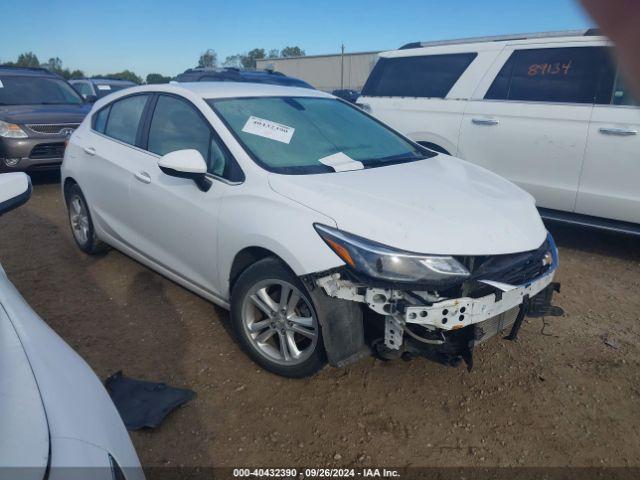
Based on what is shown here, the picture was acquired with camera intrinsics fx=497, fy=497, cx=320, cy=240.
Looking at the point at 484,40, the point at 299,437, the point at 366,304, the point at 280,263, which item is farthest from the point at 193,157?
the point at 484,40

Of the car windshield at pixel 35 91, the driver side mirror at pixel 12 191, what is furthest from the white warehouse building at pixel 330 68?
the driver side mirror at pixel 12 191

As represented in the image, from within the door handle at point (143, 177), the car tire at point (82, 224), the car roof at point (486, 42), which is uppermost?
the car roof at point (486, 42)

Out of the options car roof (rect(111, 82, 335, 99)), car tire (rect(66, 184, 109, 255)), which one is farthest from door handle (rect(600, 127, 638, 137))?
car tire (rect(66, 184, 109, 255))

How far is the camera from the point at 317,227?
245 cm

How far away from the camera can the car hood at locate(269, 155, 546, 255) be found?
7.77 ft

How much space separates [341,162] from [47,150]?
609 cm

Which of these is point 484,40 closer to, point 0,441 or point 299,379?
point 299,379

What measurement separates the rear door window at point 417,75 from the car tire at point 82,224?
343cm

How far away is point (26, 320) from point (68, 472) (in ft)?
2.25

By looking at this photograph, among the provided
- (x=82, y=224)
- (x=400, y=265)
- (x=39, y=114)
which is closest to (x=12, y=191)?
(x=400, y=265)

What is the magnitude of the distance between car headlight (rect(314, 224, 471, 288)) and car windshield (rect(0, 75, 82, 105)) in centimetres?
780

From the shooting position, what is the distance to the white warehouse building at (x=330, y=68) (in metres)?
40.4

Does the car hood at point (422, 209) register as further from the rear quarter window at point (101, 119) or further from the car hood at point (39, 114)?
the car hood at point (39, 114)

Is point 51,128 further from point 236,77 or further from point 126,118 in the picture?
point 126,118
